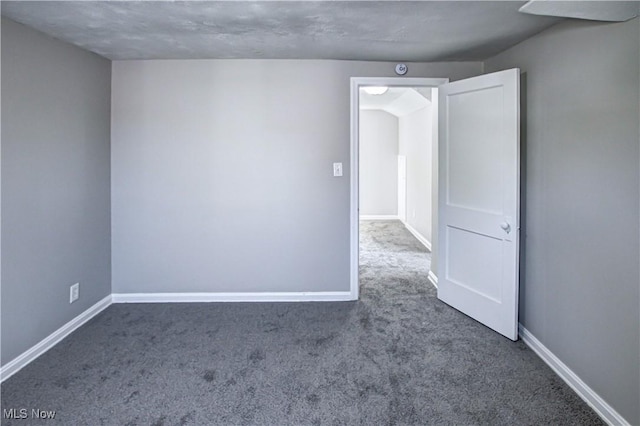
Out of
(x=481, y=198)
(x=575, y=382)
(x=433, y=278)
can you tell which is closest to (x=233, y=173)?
(x=481, y=198)

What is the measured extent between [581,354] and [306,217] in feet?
7.36

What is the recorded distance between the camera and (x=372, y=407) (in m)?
2.01

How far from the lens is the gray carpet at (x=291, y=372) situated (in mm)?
1964

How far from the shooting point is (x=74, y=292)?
2.97 meters

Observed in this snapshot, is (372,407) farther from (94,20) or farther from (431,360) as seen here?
(94,20)

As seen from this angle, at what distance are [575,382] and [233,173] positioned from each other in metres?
2.91

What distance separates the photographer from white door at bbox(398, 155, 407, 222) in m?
8.16

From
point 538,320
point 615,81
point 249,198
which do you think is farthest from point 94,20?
point 538,320

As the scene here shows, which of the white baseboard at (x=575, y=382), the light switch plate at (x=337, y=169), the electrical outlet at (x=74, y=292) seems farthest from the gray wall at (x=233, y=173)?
the white baseboard at (x=575, y=382)

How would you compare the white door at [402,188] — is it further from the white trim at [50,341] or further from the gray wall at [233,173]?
the white trim at [50,341]

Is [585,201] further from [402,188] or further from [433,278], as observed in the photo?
[402,188]

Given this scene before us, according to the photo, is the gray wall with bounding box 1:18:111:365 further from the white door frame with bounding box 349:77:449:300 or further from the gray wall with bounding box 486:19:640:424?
the gray wall with bounding box 486:19:640:424

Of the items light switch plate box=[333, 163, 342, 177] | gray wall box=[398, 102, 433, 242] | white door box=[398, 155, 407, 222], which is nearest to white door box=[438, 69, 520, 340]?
light switch plate box=[333, 163, 342, 177]

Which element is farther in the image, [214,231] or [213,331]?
[214,231]
